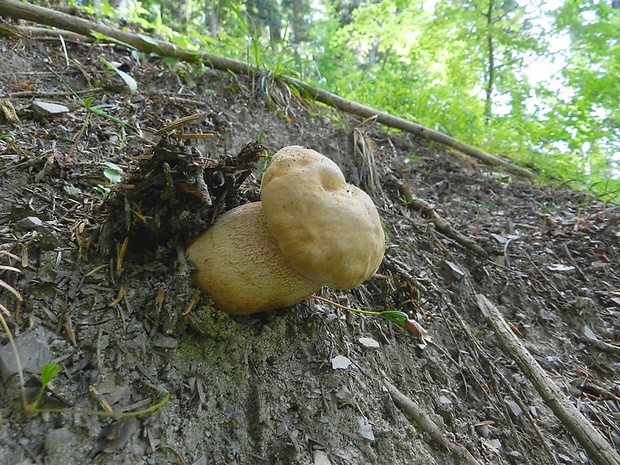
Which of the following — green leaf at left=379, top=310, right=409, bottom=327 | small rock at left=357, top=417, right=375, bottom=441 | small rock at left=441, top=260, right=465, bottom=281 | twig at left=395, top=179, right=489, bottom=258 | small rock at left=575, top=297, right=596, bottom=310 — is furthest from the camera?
twig at left=395, top=179, right=489, bottom=258

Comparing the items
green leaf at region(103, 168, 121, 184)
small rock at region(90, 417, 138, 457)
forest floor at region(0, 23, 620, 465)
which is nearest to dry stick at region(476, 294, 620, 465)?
forest floor at region(0, 23, 620, 465)

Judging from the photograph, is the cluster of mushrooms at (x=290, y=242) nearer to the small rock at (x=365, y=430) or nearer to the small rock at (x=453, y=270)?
the small rock at (x=365, y=430)

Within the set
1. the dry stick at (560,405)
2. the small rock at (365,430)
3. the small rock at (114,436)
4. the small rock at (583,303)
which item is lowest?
the small rock at (365,430)

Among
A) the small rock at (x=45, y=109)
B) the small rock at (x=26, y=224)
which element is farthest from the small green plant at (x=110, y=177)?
the small rock at (x=45, y=109)

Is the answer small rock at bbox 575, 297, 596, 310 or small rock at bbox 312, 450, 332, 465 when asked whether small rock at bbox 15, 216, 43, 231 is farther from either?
small rock at bbox 575, 297, 596, 310

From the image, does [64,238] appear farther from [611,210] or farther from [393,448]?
[611,210]

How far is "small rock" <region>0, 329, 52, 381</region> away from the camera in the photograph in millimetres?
1223

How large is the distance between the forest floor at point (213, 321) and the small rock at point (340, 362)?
12 millimetres

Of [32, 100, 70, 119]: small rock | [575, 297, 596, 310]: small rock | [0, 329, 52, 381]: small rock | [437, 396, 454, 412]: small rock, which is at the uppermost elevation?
[32, 100, 70, 119]: small rock

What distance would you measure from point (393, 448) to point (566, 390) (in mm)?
1387

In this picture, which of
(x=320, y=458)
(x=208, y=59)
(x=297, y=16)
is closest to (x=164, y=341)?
(x=320, y=458)

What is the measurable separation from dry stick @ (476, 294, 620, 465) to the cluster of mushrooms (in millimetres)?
1258

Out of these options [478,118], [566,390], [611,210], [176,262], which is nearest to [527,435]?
[566,390]

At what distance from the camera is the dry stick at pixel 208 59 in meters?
2.78
